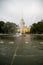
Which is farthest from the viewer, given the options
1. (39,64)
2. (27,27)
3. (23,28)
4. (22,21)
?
(27,27)

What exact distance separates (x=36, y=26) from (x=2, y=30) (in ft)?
59.5

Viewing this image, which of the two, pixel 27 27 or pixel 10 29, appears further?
pixel 27 27

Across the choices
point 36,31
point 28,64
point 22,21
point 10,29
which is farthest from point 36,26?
point 28,64

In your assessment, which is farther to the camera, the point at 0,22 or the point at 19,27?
the point at 19,27

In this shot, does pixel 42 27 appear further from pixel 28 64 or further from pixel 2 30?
pixel 28 64

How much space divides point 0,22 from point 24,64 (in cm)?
9844

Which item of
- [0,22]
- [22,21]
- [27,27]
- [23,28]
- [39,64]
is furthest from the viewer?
[27,27]

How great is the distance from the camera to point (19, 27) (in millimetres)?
144000

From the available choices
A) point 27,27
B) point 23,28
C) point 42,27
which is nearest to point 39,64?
point 42,27

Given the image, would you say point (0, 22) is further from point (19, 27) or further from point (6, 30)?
point (19, 27)

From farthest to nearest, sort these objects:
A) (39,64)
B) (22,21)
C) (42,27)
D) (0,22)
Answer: (22,21)
(0,22)
(42,27)
(39,64)

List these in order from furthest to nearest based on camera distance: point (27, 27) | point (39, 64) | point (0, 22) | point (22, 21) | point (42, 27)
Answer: point (27, 27)
point (22, 21)
point (0, 22)
point (42, 27)
point (39, 64)

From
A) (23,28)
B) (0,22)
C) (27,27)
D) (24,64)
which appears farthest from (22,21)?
(24,64)

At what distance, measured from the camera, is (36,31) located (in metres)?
102
